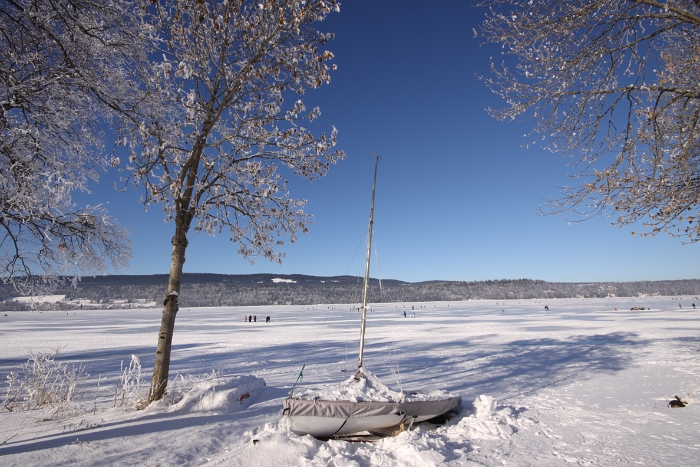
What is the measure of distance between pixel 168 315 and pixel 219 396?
6.38ft

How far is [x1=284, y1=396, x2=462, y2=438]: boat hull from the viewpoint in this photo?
6.03 meters

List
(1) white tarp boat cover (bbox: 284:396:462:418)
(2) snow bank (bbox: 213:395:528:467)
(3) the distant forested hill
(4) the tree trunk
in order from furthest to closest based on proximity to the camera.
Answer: (3) the distant forested hill
(4) the tree trunk
(1) white tarp boat cover (bbox: 284:396:462:418)
(2) snow bank (bbox: 213:395:528:467)

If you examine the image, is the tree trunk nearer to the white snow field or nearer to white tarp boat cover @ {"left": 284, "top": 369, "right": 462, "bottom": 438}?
the white snow field

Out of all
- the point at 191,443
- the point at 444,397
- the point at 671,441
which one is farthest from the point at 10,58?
the point at 671,441

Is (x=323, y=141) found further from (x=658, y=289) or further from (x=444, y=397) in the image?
(x=658, y=289)

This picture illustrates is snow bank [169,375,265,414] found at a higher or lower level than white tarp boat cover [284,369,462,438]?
lower

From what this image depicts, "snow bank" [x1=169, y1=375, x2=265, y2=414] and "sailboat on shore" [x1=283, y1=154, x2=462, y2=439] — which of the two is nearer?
"sailboat on shore" [x1=283, y1=154, x2=462, y2=439]

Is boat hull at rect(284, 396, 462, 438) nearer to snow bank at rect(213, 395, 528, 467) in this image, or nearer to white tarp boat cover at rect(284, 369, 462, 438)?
white tarp boat cover at rect(284, 369, 462, 438)

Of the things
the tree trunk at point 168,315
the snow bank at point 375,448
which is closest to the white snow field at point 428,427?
the snow bank at point 375,448

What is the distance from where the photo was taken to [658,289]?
593 ft

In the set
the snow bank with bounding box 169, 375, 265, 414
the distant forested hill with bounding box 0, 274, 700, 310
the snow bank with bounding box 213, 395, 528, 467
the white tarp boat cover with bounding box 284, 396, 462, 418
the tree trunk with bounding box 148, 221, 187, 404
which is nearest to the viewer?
the snow bank with bounding box 213, 395, 528, 467

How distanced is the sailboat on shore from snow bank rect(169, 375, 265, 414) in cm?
225

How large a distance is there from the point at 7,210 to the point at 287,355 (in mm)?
15635

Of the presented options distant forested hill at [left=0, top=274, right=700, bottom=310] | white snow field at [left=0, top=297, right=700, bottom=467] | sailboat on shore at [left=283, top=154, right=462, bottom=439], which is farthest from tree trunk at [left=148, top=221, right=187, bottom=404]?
distant forested hill at [left=0, top=274, right=700, bottom=310]
